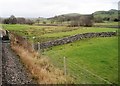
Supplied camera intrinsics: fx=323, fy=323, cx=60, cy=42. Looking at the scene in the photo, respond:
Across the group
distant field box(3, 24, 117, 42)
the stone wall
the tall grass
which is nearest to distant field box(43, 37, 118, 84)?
the tall grass

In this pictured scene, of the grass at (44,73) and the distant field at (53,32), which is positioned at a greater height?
the grass at (44,73)

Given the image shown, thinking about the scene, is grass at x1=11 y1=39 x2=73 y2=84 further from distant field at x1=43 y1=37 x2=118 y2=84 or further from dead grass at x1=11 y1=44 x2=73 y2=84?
distant field at x1=43 y1=37 x2=118 y2=84

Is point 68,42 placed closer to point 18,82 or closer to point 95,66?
point 95,66

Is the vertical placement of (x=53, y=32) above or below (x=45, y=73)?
below

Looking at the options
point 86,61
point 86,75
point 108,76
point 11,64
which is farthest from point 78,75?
point 11,64

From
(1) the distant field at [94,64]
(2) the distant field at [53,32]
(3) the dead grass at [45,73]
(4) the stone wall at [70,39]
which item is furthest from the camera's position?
(2) the distant field at [53,32]

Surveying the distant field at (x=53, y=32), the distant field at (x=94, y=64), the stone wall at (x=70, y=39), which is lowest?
the distant field at (x=53, y=32)

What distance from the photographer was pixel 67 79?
691 inches

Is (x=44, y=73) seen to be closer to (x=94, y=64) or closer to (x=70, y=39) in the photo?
(x=94, y=64)

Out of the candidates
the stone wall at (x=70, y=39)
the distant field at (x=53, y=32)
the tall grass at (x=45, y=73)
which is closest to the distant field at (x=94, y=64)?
the tall grass at (x=45, y=73)

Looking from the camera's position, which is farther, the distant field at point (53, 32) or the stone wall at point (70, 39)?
the distant field at point (53, 32)

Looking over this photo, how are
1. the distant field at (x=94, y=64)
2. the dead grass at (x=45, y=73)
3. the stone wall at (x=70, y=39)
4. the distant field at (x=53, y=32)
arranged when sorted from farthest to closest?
the distant field at (x=53, y=32)
the stone wall at (x=70, y=39)
the distant field at (x=94, y=64)
the dead grass at (x=45, y=73)

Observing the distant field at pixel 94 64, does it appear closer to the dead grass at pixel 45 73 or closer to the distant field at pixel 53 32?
the dead grass at pixel 45 73

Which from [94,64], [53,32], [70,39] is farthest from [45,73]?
[53,32]
